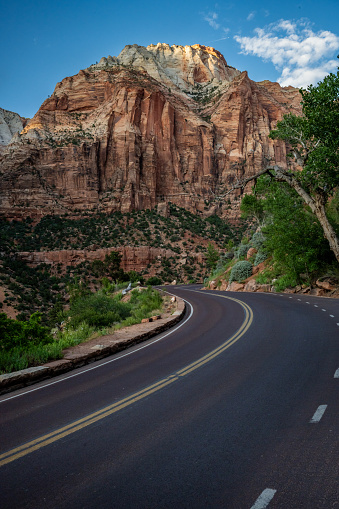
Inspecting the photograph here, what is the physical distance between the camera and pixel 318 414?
4586mm

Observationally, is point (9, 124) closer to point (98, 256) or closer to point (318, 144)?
point (98, 256)

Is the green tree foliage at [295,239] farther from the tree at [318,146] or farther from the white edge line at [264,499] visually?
the white edge line at [264,499]

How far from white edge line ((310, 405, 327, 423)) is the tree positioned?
11454 mm

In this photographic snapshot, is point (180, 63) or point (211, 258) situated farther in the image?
point (180, 63)

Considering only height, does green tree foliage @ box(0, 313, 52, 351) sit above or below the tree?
below

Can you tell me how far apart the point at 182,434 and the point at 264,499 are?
1588 millimetres

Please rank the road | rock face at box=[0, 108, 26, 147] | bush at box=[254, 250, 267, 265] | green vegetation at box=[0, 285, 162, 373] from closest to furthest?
the road < green vegetation at box=[0, 285, 162, 373] < bush at box=[254, 250, 267, 265] < rock face at box=[0, 108, 26, 147]

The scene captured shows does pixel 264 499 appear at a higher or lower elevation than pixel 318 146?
lower

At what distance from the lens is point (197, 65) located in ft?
465

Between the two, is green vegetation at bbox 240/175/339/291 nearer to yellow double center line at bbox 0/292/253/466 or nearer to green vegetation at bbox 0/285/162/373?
green vegetation at bbox 0/285/162/373

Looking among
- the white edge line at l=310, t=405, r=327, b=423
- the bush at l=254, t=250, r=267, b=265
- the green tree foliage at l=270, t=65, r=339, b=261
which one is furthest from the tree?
the bush at l=254, t=250, r=267, b=265

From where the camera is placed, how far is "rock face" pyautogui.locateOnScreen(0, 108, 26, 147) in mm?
130438

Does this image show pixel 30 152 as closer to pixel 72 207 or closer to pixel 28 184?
pixel 28 184

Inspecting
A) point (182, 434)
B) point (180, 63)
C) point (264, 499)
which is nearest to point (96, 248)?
point (182, 434)
